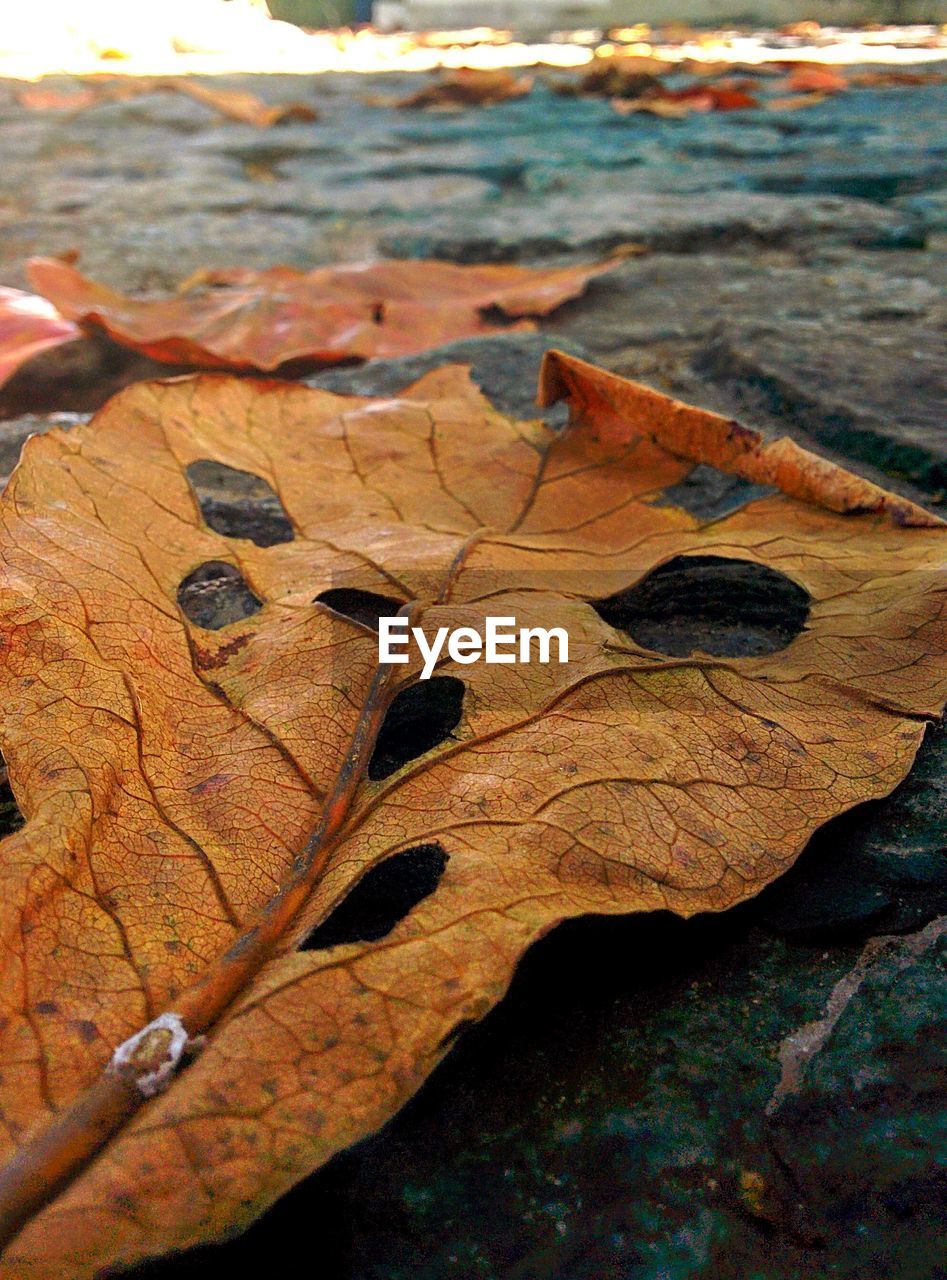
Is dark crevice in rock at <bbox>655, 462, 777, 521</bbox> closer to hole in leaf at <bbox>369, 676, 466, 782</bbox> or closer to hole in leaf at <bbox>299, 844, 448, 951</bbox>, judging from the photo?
hole in leaf at <bbox>369, 676, 466, 782</bbox>

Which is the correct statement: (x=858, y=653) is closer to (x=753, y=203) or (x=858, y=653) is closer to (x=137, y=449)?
(x=137, y=449)

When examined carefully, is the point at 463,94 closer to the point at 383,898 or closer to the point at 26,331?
the point at 26,331

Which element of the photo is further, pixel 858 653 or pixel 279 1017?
pixel 858 653

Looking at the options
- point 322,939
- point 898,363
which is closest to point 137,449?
point 322,939

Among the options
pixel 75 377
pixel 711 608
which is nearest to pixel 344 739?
pixel 711 608

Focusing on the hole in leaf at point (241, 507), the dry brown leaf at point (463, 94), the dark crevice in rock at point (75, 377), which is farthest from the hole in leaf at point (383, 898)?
the dry brown leaf at point (463, 94)

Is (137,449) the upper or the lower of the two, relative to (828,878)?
upper

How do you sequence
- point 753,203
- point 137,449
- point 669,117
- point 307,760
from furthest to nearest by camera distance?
point 669,117
point 753,203
point 137,449
point 307,760

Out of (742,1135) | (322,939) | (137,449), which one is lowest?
(742,1135)
